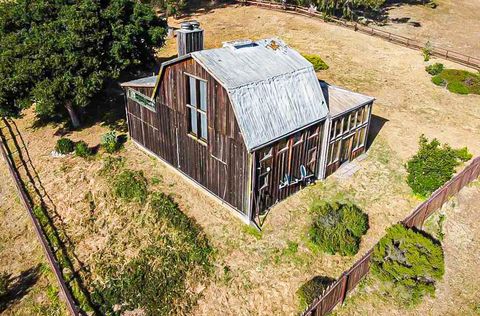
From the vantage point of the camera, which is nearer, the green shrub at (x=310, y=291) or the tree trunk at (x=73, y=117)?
the green shrub at (x=310, y=291)

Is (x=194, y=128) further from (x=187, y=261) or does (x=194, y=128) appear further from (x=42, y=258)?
(x=42, y=258)

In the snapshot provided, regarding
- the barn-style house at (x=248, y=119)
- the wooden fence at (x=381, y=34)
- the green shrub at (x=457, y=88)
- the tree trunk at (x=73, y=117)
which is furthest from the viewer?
the wooden fence at (x=381, y=34)

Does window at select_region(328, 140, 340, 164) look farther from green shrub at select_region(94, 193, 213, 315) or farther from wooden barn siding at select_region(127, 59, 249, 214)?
green shrub at select_region(94, 193, 213, 315)

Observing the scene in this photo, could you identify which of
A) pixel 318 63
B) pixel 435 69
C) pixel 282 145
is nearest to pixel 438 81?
pixel 435 69

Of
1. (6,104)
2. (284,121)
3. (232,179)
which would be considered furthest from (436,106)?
(6,104)

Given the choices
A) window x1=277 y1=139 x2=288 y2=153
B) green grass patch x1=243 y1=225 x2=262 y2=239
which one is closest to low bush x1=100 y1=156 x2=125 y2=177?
green grass patch x1=243 y1=225 x2=262 y2=239

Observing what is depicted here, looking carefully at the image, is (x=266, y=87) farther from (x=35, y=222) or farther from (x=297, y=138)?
(x=35, y=222)

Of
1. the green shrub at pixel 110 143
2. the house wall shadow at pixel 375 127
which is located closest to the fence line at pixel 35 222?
the green shrub at pixel 110 143

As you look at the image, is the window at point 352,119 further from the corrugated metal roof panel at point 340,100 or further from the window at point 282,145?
the window at point 282,145
